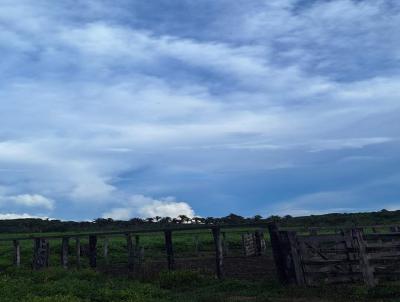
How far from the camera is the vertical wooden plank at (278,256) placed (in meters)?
18.9

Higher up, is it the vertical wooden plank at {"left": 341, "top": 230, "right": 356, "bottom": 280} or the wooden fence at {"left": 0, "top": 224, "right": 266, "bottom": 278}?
the wooden fence at {"left": 0, "top": 224, "right": 266, "bottom": 278}

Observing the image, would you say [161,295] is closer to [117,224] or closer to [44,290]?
[44,290]

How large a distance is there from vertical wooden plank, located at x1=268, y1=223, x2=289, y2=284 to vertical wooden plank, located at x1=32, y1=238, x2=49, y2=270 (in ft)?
62.9

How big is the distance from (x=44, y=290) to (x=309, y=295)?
9.51 meters

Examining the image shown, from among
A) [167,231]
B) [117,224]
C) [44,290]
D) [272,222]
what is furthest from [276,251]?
[117,224]

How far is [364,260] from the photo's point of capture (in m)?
17.7

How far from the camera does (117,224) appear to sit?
11144 cm

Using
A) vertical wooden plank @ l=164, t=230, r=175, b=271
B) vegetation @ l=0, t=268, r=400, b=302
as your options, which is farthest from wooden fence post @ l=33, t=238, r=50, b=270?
vertical wooden plank @ l=164, t=230, r=175, b=271

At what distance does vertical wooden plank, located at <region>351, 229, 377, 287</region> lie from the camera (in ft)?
57.7

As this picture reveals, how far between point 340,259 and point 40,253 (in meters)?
22.0

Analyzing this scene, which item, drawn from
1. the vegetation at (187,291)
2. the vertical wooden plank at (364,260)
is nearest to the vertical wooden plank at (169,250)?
the vegetation at (187,291)

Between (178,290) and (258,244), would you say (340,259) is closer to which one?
(178,290)

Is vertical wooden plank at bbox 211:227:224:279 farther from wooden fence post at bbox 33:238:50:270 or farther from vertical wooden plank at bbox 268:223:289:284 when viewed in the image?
wooden fence post at bbox 33:238:50:270

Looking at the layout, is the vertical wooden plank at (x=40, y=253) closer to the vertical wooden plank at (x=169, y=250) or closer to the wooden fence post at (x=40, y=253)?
the wooden fence post at (x=40, y=253)
